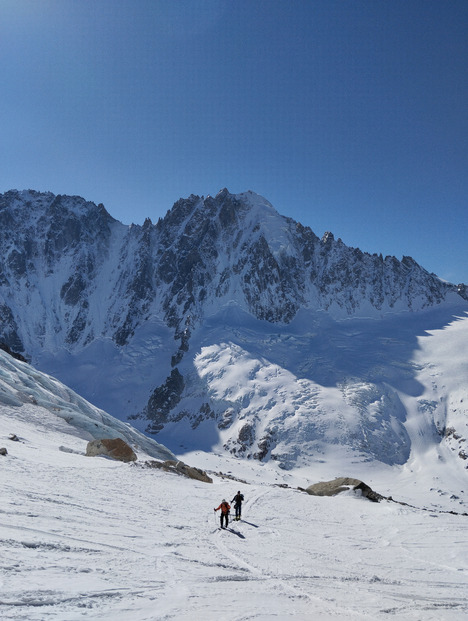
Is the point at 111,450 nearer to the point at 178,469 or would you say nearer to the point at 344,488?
the point at 178,469

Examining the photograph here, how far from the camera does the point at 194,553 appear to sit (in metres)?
12.3

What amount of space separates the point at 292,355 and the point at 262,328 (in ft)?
62.7

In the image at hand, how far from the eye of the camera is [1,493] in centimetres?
1380

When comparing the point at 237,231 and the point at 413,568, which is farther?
the point at 237,231

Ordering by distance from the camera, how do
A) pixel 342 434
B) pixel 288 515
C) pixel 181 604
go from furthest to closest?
pixel 342 434, pixel 288 515, pixel 181 604

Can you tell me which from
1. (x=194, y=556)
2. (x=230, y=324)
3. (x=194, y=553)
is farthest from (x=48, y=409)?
(x=230, y=324)

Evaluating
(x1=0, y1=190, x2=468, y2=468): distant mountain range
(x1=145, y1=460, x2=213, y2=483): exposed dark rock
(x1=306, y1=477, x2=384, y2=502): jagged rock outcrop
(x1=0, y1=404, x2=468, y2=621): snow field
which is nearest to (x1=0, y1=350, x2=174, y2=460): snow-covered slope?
(x1=145, y1=460, x2=213, y2=483): exposed dark rock

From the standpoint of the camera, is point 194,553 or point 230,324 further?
point 230,324

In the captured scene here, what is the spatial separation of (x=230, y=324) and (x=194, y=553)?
11671 cm

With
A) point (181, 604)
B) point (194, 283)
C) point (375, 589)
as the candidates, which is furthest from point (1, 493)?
point (194, 283)

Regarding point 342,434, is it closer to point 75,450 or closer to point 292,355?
point 292,355

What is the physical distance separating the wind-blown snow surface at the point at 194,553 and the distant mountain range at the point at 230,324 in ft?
204

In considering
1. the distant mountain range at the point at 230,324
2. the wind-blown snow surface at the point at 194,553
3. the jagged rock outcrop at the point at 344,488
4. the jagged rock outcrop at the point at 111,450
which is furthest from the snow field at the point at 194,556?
the distant mountain range at the point at 230,324

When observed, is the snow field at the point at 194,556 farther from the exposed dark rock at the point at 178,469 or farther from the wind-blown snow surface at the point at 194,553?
the exposed dark rock at the point at 178,469
